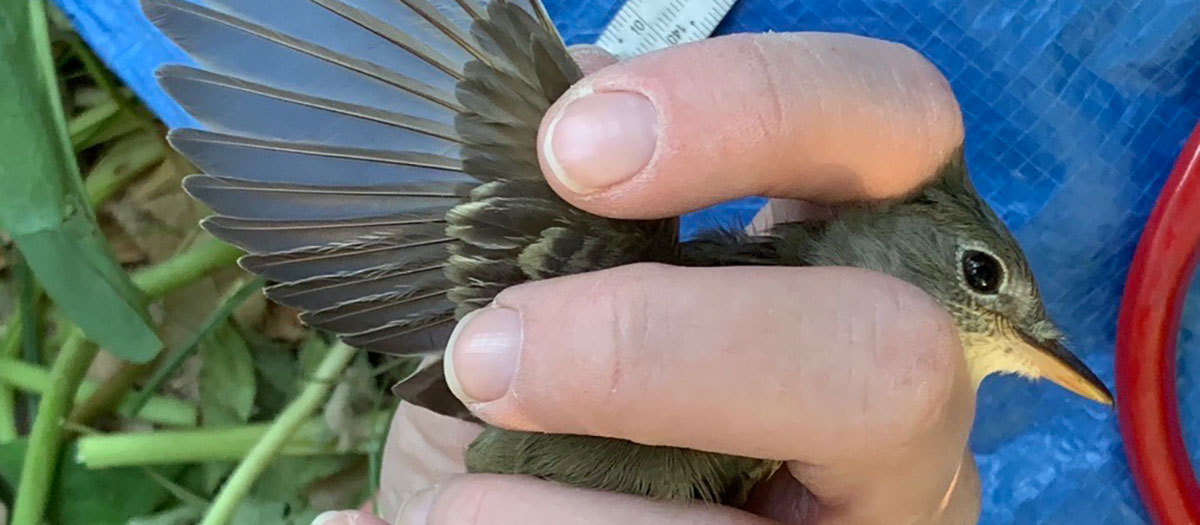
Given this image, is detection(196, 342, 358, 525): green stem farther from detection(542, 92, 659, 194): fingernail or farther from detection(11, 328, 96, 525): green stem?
detection(542, 92, 659, 194): fingernail

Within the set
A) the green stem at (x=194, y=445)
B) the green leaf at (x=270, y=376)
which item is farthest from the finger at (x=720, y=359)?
the green leaf at (x=270, y=376)

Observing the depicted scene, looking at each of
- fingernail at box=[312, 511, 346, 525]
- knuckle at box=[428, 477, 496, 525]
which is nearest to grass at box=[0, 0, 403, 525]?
fingernail at box=[312, 511, 346, 525]

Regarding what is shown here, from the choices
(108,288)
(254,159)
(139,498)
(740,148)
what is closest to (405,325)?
(254,159)

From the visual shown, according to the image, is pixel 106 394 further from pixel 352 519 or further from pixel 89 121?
pixel 352 519

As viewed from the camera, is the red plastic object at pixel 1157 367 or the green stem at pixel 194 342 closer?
the red plastic object at pixel 1157 367

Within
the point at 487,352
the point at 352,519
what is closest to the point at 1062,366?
the point at 487,352

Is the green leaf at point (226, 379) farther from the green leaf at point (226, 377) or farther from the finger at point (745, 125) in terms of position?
the finger at point (745, 125)

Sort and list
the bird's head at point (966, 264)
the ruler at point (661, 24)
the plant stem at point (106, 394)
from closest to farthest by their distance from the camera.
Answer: the bird's head at point (966, 264), the ruler at point (661, 24), the plant stem at point (106, 394)
